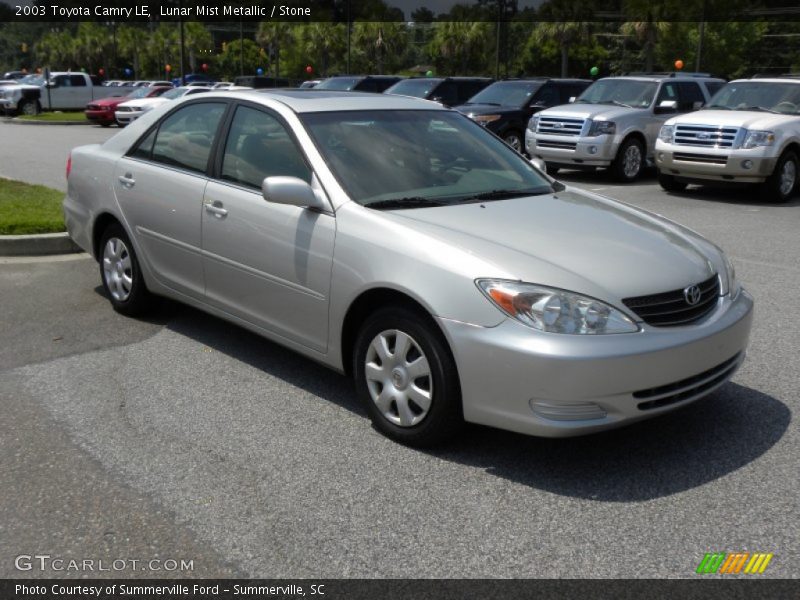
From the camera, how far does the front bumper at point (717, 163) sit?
13.1 metres

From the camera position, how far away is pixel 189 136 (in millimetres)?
Result: 5801

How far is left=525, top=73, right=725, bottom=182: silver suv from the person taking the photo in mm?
15391

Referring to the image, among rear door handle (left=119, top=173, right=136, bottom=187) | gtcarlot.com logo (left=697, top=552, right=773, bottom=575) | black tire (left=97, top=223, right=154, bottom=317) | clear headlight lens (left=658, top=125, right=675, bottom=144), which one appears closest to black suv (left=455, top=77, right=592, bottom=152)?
clear headlight lens (left=658, top=125, right=675, bottom=144)

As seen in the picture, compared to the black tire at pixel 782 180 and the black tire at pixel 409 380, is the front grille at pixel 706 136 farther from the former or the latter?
the black tire at pixel 409 380

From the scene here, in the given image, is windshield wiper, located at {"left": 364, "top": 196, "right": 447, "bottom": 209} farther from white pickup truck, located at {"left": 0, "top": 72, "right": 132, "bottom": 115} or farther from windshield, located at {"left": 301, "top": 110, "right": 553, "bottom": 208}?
white pickup truck, located at {"left": 0, "top": 72, "right": 132, "bottom": 115}

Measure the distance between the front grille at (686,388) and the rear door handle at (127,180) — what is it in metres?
3.76

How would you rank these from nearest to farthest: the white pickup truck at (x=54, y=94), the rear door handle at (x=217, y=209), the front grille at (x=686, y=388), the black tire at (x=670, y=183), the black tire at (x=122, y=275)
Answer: the front grille at (x=686, y=388) < the rear door handle at (x=217, y=209) < the black tire at (x=122, y=275) < the black tire at (x=670, y=183) < the white pickup truck at (x=54, y=94)

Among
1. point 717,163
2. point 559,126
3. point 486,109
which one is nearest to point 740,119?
point 717,163

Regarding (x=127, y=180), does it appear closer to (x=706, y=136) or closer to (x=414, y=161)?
(x=414, y=161)

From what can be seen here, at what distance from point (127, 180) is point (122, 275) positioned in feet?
2.26

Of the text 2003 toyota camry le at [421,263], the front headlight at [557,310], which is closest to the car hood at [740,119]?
the text 2003 toyota camry le at [421,263]

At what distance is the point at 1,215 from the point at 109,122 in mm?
24727

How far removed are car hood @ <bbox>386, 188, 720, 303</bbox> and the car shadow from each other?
801 mm

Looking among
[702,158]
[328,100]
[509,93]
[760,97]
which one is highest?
[328,100]
